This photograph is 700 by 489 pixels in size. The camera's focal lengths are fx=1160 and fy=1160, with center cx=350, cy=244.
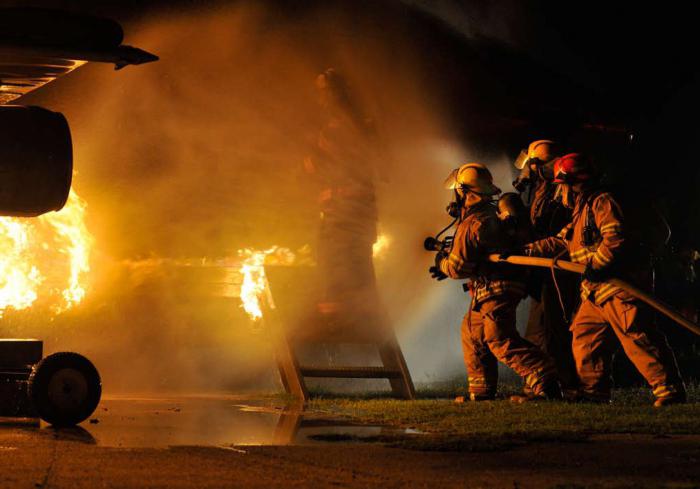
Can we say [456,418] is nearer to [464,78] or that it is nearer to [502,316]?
[502,316]

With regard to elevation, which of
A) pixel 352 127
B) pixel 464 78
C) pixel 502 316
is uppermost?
pixel 464 78

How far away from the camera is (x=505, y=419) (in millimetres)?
7375

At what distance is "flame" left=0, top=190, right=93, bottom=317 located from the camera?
10.2 metres

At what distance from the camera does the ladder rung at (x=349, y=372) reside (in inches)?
401

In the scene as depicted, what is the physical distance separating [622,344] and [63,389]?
4097mm

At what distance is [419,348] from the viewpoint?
1470cm

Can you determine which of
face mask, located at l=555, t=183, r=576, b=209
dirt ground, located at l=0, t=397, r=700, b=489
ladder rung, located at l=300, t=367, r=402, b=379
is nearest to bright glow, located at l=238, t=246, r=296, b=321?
ladder rung, located at l=300, t=367, r=402, b=379

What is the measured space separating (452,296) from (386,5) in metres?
3.83

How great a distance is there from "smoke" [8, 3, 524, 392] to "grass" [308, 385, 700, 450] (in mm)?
4274

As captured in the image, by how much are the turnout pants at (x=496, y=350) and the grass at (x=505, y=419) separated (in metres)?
0.28

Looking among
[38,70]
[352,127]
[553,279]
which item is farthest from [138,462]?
[352,127]

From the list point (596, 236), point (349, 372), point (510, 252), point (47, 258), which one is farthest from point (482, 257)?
point (47, 258)

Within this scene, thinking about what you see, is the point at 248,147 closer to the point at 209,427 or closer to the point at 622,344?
the point at 622,344

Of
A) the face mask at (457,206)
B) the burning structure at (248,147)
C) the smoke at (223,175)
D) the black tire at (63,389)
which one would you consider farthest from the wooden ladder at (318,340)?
the black tire at (63,389)
